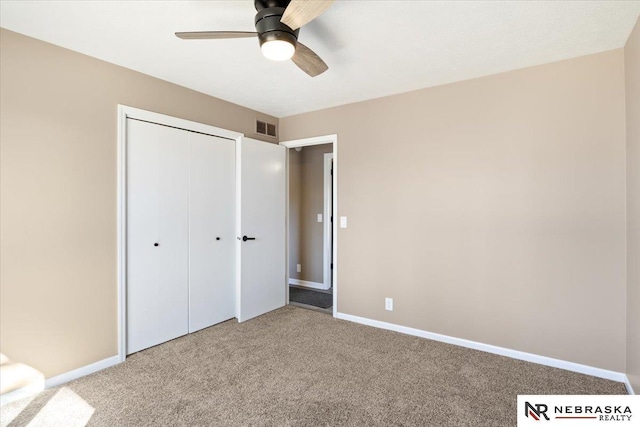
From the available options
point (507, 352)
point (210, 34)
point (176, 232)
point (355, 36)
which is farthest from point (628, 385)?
point (176, 232)

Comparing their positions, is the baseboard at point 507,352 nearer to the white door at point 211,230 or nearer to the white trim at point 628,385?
the white trim at point 628,385

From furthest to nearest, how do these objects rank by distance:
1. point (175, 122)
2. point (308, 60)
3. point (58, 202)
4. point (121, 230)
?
point (175, 122) < point (121, 230) < point (58, 202) < point (308, 60)

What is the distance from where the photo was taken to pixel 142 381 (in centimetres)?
229

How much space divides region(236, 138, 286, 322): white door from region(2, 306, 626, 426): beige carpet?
0.73m

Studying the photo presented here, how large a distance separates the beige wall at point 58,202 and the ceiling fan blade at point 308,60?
1.59 meters

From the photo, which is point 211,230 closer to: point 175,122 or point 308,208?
point 175,122

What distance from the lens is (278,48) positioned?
1.69 metres

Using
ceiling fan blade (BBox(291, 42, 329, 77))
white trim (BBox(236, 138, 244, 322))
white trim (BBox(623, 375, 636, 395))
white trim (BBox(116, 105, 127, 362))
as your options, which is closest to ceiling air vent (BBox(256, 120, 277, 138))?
white trim (BBox(236, 138, 244, 322))

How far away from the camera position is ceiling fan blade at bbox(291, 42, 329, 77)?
1905 mm

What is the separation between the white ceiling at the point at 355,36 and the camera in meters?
1.84

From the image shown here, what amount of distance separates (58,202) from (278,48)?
6.31 feet

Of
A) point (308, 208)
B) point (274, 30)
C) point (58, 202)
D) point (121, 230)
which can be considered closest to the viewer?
point (274, 30)

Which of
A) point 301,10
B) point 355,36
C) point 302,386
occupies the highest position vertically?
point 355,36

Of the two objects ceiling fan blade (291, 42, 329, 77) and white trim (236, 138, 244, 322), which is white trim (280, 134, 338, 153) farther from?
ceiling fan blade (291, 42, 329, 77)
